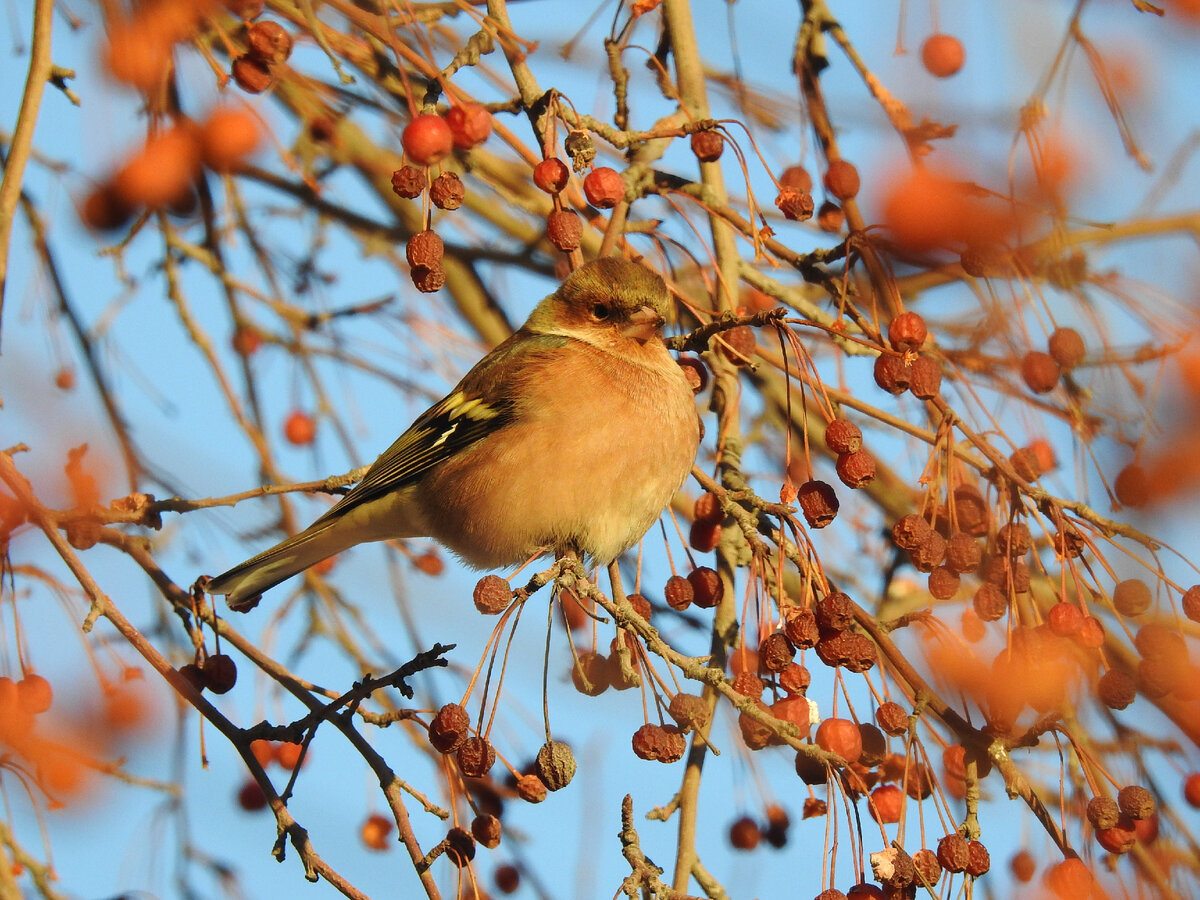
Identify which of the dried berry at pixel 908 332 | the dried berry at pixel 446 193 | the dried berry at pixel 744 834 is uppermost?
the dried berry at pixel 446 193

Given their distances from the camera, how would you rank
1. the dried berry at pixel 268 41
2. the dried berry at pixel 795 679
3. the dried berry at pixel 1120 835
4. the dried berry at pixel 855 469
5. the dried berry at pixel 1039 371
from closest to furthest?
1. the dried berry at pixel 1120 835
2. the dried berry at pixel 795 679
3. the dried berry at pixel 855 469
4. the dried berry at pixel 268 41
5. the dried berry at pixel 1039 371

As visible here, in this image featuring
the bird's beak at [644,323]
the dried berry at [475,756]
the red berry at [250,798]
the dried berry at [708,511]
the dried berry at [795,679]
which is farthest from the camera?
the red berry at [250,798]

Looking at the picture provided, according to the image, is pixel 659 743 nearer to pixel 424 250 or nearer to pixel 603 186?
pixel 424 250

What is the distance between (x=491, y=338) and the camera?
540cm

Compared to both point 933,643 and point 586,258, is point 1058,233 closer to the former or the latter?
point 933,643

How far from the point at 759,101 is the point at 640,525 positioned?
205cm

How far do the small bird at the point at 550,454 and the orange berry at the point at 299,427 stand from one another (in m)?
1.24

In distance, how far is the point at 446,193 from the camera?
10.1 feet

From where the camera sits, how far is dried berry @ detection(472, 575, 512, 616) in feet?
9.50

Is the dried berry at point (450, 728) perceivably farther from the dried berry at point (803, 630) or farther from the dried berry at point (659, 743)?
the dried berry at point (803, 630)

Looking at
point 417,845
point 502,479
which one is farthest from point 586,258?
point 417,845

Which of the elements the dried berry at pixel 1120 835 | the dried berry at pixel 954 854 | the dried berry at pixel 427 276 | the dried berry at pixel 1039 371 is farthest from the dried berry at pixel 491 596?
the dried berry at pixel 1039 371

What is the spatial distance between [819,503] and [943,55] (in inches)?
86.9

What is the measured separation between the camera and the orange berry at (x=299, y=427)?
5691 mm
